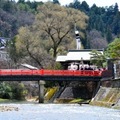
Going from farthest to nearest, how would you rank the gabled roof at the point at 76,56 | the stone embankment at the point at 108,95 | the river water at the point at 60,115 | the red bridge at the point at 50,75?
the gabled roof at the point at 76,56 < the red bridge at the point at 50,75 < the stone embankment at the point at 108,95 < the river water at the point at 60,115

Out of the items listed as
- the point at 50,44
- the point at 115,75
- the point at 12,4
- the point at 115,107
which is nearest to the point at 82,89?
the point at 115,75

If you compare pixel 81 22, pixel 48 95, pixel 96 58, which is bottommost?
pixel 48 95

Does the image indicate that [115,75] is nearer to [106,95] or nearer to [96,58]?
[106,95]

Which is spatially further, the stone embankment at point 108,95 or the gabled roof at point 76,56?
the gabled roof at point 76,56

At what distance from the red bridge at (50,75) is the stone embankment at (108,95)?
278 cm

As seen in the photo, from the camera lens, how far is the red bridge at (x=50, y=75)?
72.7 meters

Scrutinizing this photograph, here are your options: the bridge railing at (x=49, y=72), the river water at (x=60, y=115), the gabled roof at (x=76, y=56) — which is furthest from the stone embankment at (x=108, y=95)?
the gabled roof at (x=76, y=56)

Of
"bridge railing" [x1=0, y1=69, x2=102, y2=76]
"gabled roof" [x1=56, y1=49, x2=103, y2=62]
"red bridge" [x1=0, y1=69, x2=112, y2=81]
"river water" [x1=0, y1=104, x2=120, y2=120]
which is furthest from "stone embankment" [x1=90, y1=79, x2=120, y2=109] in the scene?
"gabled roof" [x1=56, y1=49, x2=103, y2=62]

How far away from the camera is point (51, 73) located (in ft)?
244

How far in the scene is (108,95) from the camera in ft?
213

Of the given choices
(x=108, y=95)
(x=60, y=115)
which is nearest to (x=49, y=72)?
(x=108, y=95)

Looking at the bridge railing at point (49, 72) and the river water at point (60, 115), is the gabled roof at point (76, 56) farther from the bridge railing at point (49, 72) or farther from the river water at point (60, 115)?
the river water at point (60, 115)

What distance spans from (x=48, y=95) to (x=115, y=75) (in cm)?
1933

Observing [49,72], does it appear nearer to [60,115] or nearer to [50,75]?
[50,75]
